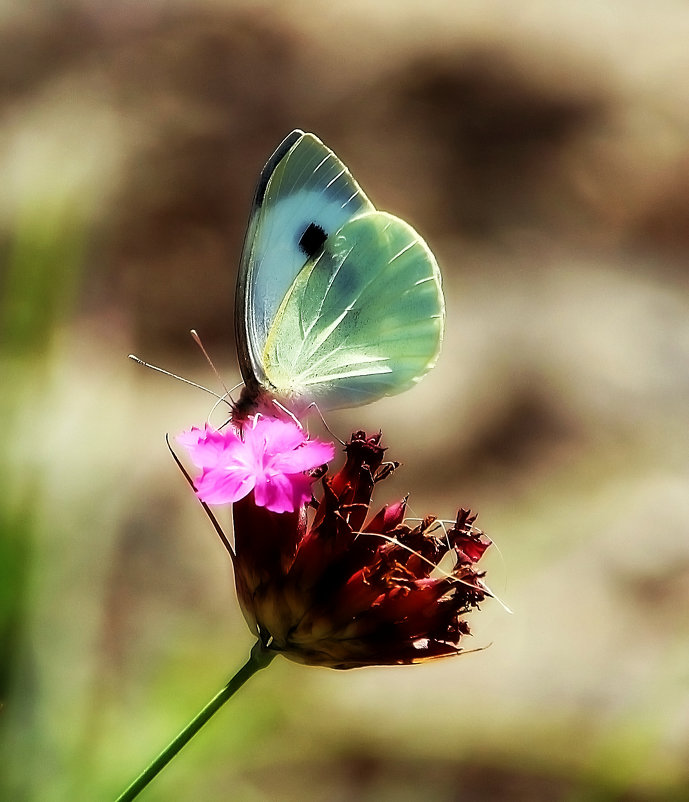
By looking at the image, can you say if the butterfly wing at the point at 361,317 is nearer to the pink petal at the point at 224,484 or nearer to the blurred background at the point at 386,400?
the pink petal at the point at 224,484

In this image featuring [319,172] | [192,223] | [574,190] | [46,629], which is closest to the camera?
[319,172]

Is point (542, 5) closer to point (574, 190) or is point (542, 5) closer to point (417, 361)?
point (574, 190)

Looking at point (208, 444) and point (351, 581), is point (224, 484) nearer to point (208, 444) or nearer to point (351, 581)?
point (208, 444)

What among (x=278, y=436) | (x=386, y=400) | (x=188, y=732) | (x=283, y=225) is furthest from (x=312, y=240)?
(x=386, y=400)

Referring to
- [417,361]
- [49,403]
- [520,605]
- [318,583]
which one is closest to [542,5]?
[520,605]

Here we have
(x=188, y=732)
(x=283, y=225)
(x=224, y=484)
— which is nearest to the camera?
(x=188, y=732)

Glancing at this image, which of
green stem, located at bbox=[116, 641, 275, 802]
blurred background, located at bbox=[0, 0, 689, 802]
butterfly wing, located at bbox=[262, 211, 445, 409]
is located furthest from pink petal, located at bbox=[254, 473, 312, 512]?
blurred background, located at bbox=[0, 0, 689, 802]
